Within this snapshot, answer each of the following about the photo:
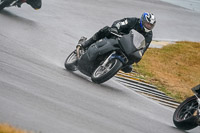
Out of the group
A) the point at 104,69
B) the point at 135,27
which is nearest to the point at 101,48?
the point at 104,69

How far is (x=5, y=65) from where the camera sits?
415 inches

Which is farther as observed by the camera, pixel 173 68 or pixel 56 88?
pixel 173 68

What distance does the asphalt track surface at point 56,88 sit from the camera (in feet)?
25.9

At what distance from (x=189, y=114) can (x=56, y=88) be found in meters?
2.21

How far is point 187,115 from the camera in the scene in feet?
32.4

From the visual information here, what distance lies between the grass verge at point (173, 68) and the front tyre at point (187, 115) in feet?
9.06

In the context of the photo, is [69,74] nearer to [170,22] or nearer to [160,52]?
[160,52]

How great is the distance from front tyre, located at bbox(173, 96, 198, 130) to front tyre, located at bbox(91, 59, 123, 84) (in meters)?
1.73

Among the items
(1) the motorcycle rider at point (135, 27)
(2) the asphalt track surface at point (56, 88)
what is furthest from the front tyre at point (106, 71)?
(1) the motorcycle rider at point (135, 27)

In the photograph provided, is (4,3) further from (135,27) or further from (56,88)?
(56,88)

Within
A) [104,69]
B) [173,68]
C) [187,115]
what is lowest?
[173,68]

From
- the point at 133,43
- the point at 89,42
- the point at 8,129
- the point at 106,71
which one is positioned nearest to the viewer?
the point at 8,129

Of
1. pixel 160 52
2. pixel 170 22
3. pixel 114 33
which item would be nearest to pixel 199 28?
pixel 170 22

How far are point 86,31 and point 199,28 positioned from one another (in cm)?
669
